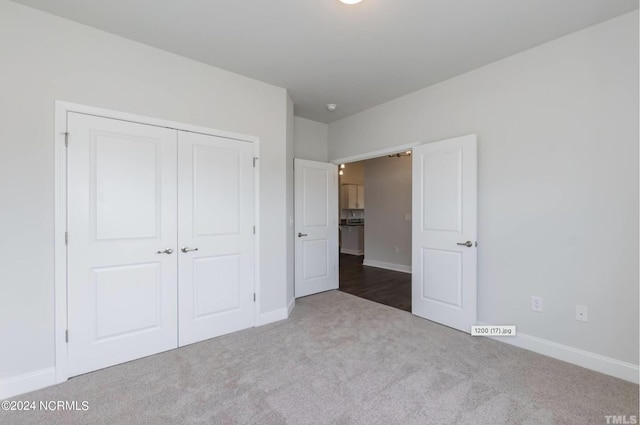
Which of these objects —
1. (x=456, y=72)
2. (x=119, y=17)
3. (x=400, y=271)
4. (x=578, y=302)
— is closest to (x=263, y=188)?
(x=119, y=17)

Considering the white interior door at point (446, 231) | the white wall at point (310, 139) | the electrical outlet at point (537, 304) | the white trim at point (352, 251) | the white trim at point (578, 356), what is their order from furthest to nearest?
the white trim at point (352, 251), the white wall at point (310, 139), the white interior door at point (446, 231), the electrical outlet at point (537, 304), the white trim at point (578, 356)

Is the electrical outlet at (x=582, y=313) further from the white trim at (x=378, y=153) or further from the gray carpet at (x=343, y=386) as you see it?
the white trim at (x=378, y=153)

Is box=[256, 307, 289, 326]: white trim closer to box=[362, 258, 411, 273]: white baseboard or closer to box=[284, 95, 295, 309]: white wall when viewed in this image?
box=[284, 95, 295, 309]: white wall

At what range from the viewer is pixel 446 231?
326 centimetres

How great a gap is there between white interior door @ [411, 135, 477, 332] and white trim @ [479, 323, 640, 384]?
434 mm

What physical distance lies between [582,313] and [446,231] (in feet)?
4.23

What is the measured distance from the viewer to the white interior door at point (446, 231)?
3.05 meters

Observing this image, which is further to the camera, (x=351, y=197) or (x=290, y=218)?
(x=351, y=197)

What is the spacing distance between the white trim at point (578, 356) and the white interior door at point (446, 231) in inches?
17.1

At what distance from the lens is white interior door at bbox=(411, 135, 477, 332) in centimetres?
305

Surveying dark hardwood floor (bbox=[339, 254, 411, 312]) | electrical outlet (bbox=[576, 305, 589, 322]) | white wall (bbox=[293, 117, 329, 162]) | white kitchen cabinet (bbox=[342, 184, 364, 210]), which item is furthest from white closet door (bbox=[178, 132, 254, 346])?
white kitchen cabinet (bbox=[342, 184, 364, 210])

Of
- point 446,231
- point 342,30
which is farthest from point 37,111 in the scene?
point 446,231

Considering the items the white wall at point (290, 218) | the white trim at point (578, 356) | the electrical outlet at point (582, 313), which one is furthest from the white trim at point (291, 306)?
the electrical outlet at point (582, 313)

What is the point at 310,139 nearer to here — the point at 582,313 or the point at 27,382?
the point at 582,313
